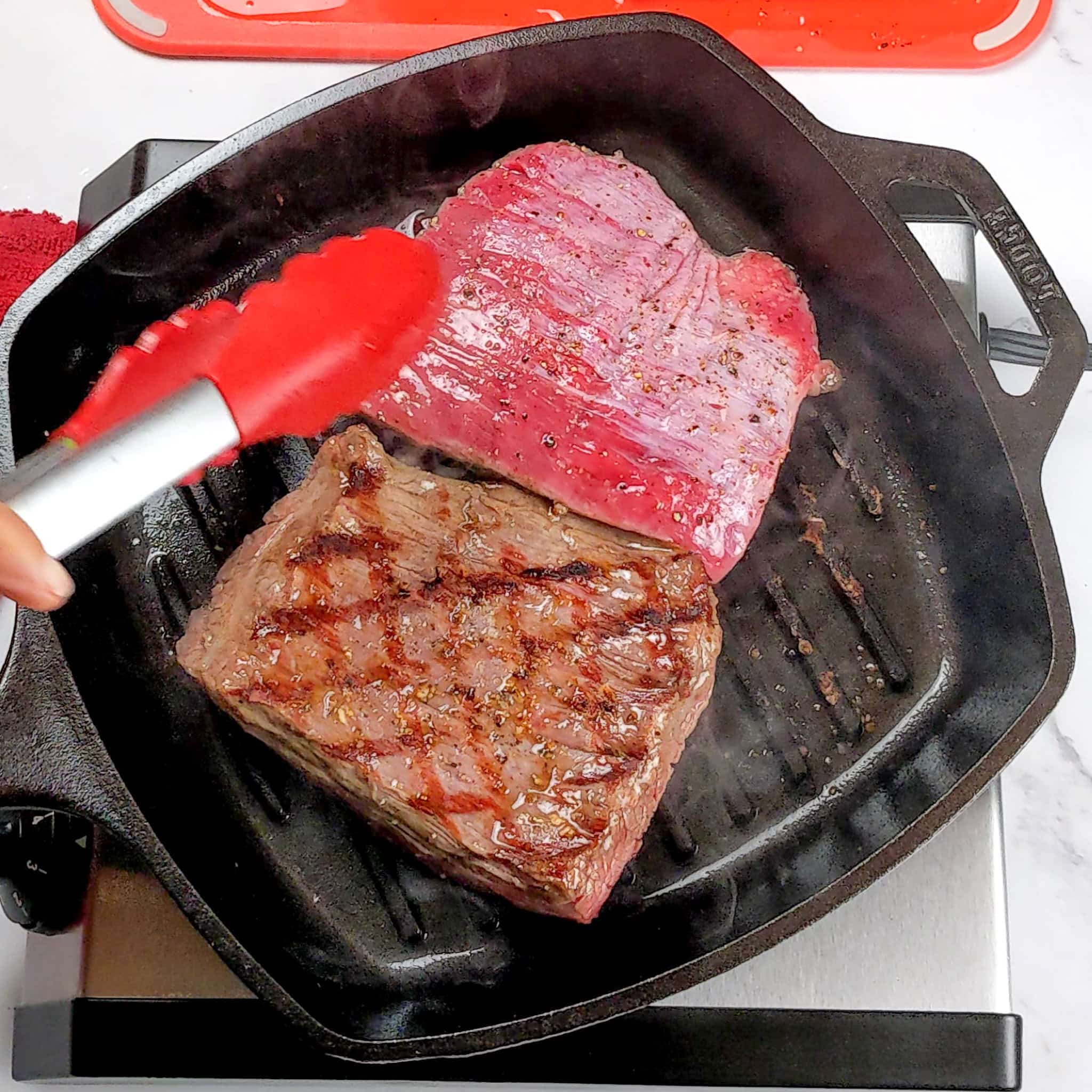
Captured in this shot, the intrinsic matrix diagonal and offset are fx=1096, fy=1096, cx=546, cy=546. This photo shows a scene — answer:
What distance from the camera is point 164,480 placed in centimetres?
129

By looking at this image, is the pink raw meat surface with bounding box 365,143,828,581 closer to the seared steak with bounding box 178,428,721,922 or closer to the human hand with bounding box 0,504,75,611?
the seared steak with bounding box 178,428,721,922

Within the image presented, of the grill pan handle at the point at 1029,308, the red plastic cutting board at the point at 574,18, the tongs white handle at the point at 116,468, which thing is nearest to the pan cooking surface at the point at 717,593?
the grill pan handle at the point at 1029,308

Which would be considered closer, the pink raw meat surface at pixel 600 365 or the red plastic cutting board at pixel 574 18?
the pink raw meat surface at pixel 600 365

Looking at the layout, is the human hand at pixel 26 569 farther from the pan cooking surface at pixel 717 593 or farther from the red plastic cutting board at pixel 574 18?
the red plastic cutting board at pixel 574 18

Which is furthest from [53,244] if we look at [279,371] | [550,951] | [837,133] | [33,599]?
[550,951]

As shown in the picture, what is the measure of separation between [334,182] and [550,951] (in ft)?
4.10

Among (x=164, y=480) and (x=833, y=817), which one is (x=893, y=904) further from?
(x=164, y=480)

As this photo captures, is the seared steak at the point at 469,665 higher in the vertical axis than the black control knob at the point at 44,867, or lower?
higher

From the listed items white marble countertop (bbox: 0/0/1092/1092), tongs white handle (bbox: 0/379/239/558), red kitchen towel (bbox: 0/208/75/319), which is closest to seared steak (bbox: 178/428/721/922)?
tongs white handle (bbox: 0/379/239/558)

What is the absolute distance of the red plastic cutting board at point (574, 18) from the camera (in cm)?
217

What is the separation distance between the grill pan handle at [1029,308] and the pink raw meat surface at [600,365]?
271 millimetres

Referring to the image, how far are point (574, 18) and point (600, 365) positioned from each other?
97 cm

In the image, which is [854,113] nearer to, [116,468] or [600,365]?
[600,365]

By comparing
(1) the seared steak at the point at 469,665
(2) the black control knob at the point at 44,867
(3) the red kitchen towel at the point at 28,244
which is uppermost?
(3) the red kitchen towel at the point at 28,244
